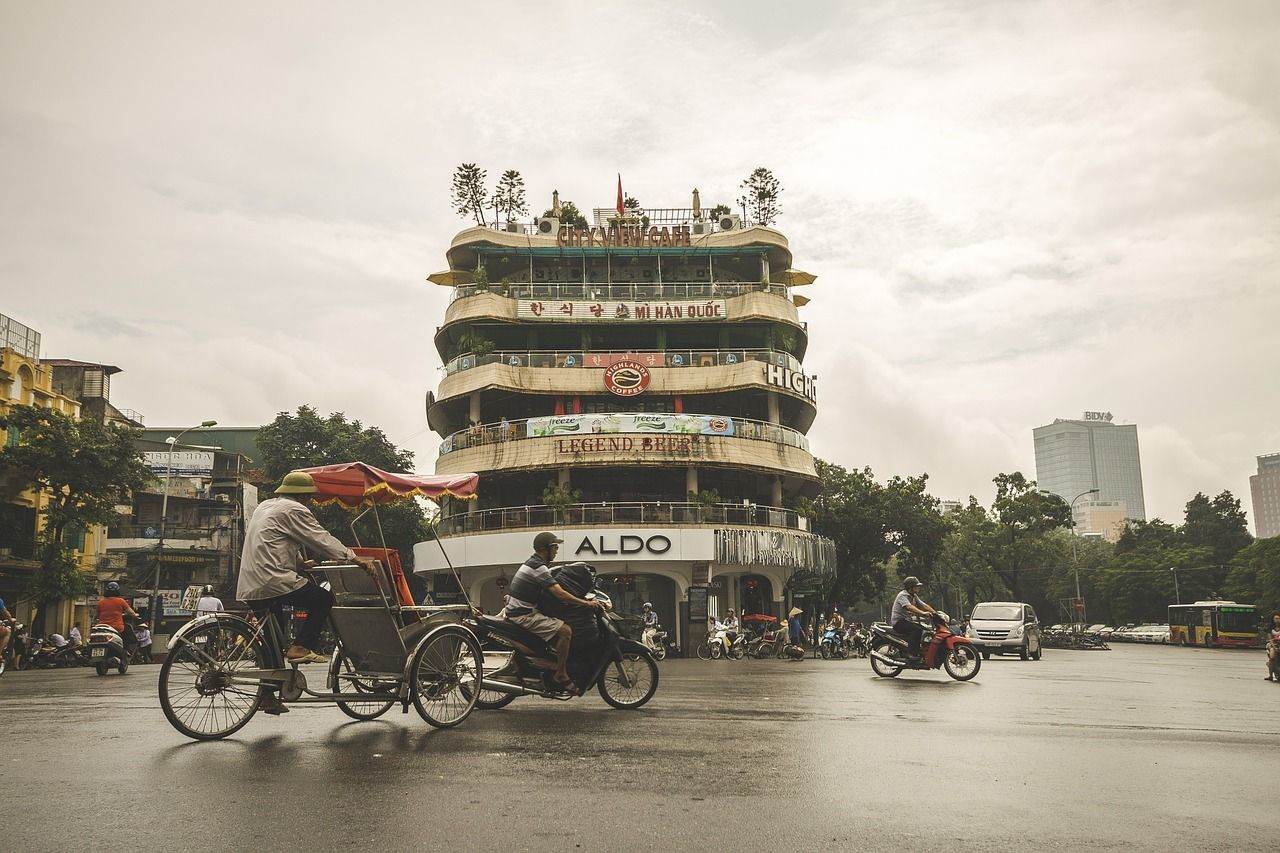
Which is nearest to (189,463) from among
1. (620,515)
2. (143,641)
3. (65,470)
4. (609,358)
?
(65,470)

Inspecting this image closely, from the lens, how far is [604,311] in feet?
142

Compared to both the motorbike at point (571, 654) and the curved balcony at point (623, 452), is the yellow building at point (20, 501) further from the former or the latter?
the motorbike at point (571, 654)

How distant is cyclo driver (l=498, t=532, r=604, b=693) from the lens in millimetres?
8984

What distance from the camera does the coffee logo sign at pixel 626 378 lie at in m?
41.2

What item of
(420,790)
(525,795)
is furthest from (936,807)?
(420,790)

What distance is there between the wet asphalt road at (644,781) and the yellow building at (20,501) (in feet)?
102

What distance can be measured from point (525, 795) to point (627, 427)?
34.4 metres

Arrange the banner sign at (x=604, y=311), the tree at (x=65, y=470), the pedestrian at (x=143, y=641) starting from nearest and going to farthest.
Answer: the pedestrian at (x=143, y=641) → the tree at (x=65, y=470) → the banner sign at (x=604, y=311)

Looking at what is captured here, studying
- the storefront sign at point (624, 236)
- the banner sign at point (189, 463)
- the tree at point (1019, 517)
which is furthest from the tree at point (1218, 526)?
the banner sign at point (189, 463)

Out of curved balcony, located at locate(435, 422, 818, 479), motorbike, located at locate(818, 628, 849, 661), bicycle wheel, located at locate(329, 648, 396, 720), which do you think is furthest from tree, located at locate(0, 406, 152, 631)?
bicycle wheel, located at locate(329, 648, 396, 720)

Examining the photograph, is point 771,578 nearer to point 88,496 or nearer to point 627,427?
point 627,427

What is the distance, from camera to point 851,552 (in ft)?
179

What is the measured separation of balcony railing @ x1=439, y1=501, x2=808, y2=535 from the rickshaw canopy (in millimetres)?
26377

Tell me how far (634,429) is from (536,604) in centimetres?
3057
